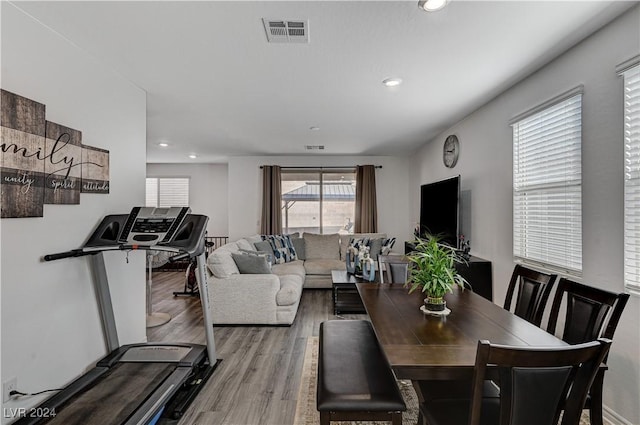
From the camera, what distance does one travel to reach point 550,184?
104 inches

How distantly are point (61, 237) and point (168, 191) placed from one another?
6.13m

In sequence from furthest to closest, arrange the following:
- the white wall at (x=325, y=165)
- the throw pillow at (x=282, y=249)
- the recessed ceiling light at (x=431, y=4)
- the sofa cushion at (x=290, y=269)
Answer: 1. the white wall at (x=325, y=165)
2. the throw pillow at (x=282, y=249)
3. the sofa cushion at (x=290, y=269)
4. the recessed ceiling light at (x=431, y=4)

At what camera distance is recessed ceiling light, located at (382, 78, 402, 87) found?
2.89 meters

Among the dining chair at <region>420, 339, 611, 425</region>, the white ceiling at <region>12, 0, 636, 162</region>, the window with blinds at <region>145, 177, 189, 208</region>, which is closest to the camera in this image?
the dining chair at <region>420, 339, 611, 425</region>

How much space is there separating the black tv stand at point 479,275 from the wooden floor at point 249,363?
1476mm

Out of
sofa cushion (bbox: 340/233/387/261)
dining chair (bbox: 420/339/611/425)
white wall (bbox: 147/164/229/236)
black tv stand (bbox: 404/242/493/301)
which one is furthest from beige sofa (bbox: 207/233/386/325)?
white wall (bbox: 147/164/229/236)

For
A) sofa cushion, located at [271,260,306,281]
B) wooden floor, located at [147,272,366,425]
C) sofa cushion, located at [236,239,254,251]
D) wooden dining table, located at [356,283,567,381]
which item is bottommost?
wooden floor, located at [147,272,366,425]

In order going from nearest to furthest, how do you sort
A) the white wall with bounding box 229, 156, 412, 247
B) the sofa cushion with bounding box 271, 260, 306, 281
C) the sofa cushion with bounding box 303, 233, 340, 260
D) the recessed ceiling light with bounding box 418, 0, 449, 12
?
the recessed ceiling light with bounding box 418, 0, 449, 12
the sofa cushion with bounding box 271, 260, 306, 281
the sofa cushion with bounding box 303, 233, 340, 260
the white wall with bounding box 229, 156, 412, 247

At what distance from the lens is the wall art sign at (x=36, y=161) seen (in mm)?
1850

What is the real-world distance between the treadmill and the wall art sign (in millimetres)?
367

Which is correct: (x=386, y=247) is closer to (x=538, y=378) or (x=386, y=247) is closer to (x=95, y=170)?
(x=95, y=170)

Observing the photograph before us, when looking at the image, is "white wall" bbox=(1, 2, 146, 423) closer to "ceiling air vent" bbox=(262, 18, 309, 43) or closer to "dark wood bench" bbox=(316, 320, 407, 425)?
"ceiling air vent" bbox=(262, 18, 309, 43)

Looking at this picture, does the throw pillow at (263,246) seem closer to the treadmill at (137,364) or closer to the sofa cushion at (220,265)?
the sofa cushion at (220,265)

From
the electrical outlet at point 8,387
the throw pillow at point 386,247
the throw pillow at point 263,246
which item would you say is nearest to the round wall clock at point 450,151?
the throw pillow at point 386,247
